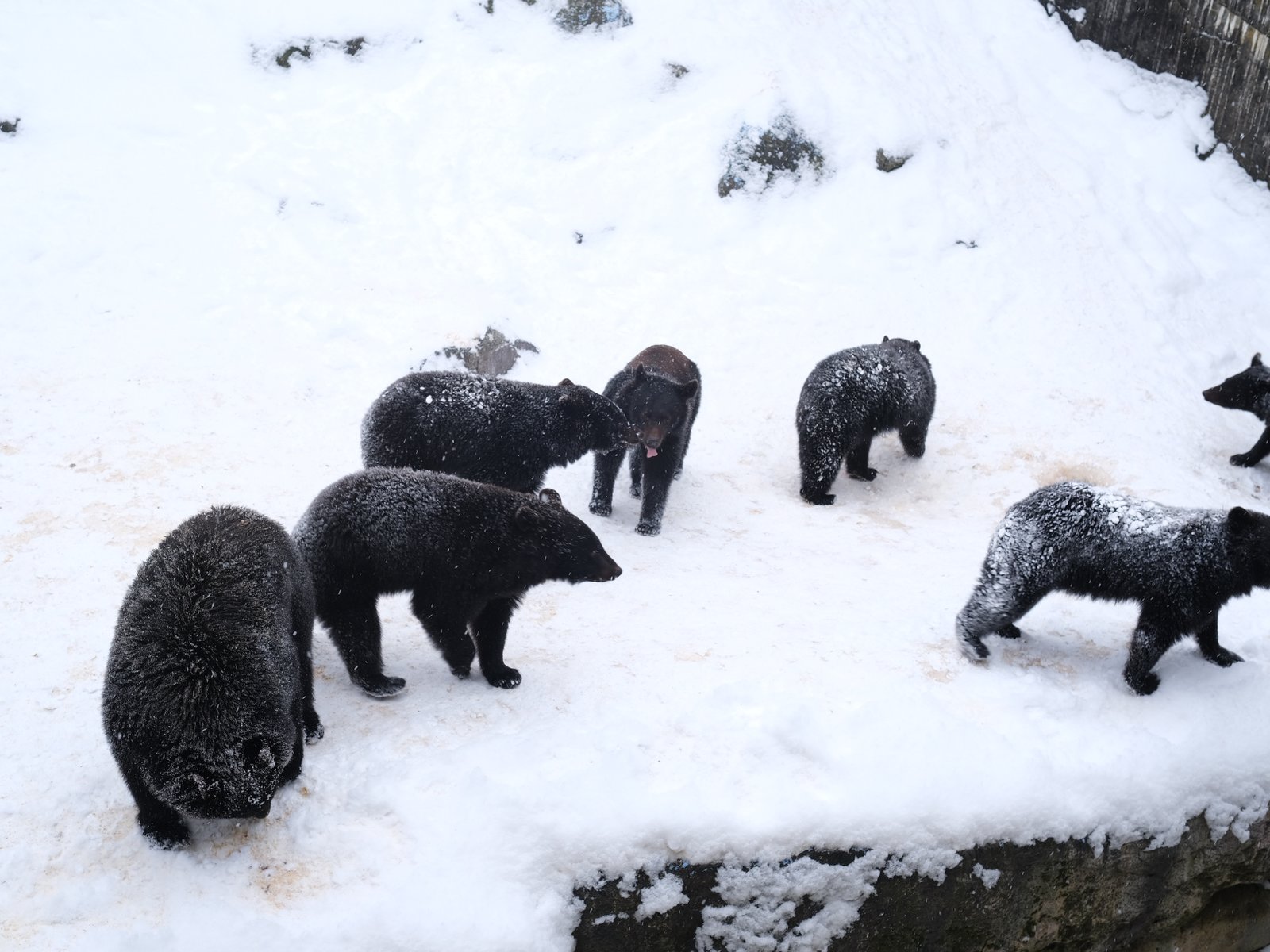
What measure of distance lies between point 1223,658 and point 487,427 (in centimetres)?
551

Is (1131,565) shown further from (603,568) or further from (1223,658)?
(603,568)

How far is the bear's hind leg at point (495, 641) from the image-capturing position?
20.0 ft

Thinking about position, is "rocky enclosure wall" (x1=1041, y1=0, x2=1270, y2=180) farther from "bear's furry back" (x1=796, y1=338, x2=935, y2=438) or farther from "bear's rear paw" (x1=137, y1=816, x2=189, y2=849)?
"bear's rear paw" (x1=137, y1=816, x2=189, y2=849)

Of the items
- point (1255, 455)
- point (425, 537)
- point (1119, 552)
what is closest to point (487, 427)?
point (425, 537)

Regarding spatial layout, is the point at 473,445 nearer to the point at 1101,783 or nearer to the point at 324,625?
the point at 324,625

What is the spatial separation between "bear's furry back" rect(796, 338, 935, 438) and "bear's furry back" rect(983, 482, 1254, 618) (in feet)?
10.1

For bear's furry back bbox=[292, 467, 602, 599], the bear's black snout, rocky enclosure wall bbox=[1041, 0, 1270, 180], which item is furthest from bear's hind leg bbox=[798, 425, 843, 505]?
rocky enclosure wall bbox=[1041, 0, 1270, 180]

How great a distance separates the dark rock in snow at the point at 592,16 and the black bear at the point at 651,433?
7269 mm

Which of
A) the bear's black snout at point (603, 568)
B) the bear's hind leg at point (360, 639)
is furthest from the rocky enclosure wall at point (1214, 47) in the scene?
the bear's hind leg at point (360, 639)

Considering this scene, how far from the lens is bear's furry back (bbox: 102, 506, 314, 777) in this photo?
4359mm

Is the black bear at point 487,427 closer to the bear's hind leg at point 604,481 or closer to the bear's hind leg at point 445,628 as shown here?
the bear's hind leg at point 604,481

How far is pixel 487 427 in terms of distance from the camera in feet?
26.5

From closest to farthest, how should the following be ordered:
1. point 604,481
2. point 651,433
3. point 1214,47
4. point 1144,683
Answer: point 1144,683 < point 651,433 < point 604,481 < point 1214,47

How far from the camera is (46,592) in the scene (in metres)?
6.67
